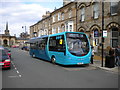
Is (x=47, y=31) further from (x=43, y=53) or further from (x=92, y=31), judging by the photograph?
(x=43, y=53)

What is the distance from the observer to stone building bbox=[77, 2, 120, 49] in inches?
767

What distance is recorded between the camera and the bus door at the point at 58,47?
522 inches

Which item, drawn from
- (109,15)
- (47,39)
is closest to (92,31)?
(109,15)

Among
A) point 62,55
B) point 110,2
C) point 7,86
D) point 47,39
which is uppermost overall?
point 110,2

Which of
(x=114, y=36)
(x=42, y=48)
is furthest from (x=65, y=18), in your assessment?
(x=42, y=48)

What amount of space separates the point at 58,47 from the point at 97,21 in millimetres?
10154

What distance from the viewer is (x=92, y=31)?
75.5 ft

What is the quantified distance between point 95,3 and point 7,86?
18.8 meters

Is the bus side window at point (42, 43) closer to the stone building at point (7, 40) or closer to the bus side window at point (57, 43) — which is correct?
the bus side window at point (57, 43)

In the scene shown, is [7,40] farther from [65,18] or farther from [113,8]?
[113,8]

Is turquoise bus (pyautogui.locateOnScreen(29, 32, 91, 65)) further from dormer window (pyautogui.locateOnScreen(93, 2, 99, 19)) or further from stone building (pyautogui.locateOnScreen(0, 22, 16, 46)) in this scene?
stone building (pyautogui.locateOnScreen(0, 22, 16, 46))

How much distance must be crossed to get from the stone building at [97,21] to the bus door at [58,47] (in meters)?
Result: 6.23

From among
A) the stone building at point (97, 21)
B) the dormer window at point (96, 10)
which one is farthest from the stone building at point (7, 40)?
the dormer window at point (96, 10)

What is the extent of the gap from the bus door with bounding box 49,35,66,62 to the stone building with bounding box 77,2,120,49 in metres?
6.23
